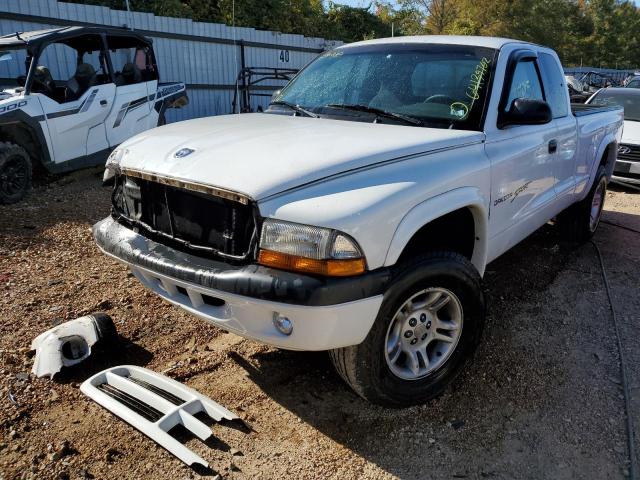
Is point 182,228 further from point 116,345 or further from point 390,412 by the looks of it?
point 390,412

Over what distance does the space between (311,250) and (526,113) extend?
1.74 meters

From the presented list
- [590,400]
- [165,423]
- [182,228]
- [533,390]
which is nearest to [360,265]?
[182,228]

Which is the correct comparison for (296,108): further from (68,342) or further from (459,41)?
(68,342)

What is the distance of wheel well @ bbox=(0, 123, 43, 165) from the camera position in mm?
6551

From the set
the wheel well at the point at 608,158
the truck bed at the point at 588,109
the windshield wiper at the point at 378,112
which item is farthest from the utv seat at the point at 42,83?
the wheel well at the point at 608,158

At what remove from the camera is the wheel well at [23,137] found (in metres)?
6.55

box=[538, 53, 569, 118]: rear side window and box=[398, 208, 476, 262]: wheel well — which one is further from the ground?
box=[538, 53, 569, 118]: rear side window

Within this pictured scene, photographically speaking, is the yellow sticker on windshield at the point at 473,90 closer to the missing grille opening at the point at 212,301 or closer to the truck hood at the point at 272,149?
the truck hood at the point at 272,149

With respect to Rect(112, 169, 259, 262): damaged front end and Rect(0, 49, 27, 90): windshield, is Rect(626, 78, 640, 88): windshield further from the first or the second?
Rect(112, 169, 259, 262): damaged front end

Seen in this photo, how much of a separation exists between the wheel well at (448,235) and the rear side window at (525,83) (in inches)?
31.9

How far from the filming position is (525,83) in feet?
12.2

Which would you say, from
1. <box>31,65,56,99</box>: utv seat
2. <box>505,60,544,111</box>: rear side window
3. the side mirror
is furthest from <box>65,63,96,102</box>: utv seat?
the side mirror

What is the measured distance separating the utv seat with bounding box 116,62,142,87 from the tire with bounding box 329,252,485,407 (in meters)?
6.86

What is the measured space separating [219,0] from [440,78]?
14.1 m
